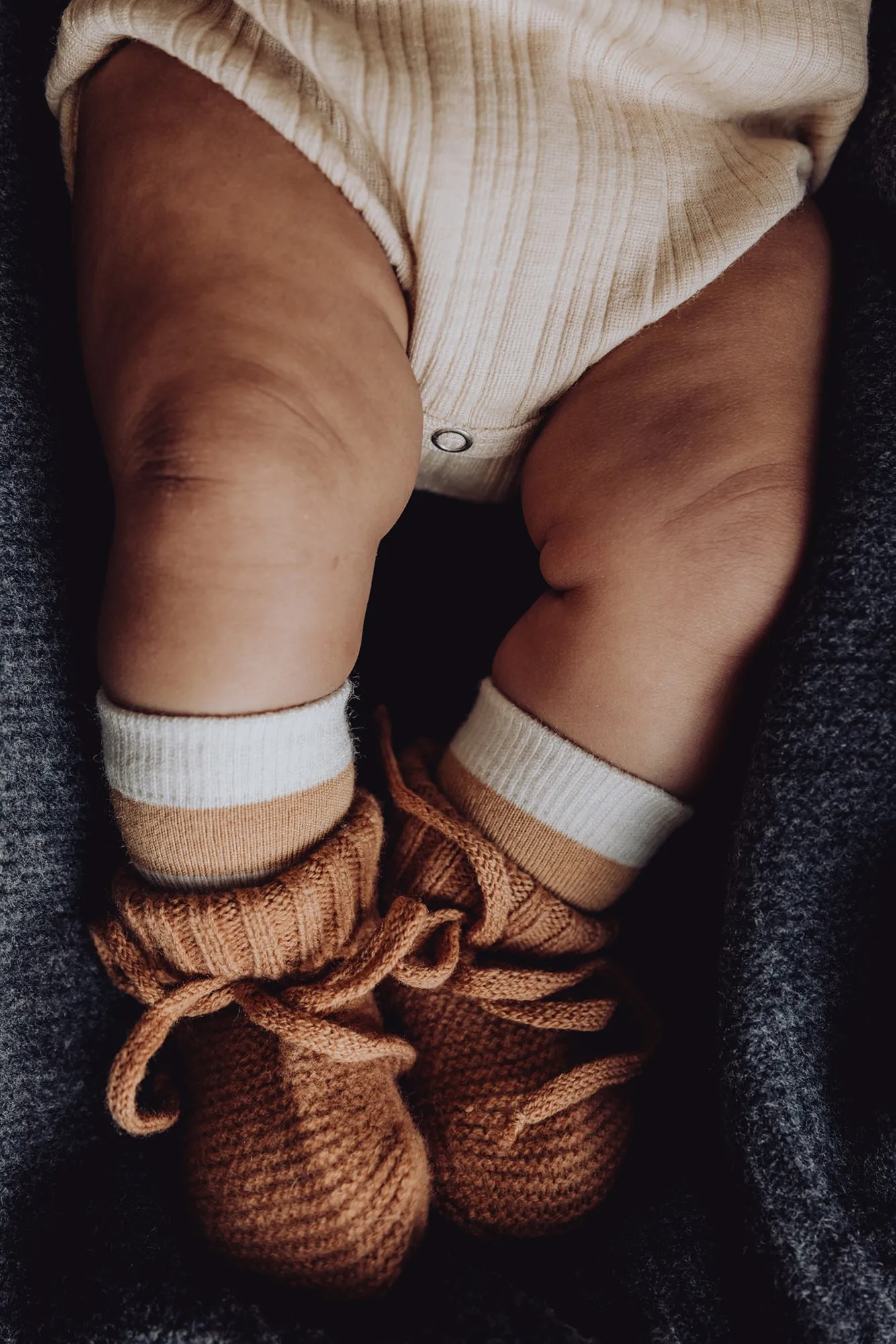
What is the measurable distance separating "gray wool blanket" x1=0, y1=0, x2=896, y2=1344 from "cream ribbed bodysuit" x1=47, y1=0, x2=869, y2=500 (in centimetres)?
11

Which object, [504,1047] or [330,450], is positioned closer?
[330,450]

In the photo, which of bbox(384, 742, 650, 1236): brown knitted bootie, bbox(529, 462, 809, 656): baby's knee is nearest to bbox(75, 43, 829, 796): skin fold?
bbox(529, 462, 809, 656): baby's knee

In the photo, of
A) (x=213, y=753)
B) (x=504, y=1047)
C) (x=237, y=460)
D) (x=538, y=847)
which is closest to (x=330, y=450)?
(x=237, y=460)

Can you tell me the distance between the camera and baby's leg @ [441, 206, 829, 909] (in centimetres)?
61

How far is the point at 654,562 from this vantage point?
2.01ft

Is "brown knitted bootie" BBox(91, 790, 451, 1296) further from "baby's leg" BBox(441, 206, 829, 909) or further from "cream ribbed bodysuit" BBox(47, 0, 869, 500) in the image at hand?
"cream ribbed bodysuit" BBox(47, 0, 869, 500)

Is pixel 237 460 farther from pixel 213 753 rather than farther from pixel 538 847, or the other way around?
pixel 538 847

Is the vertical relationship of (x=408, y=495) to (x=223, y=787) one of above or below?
above

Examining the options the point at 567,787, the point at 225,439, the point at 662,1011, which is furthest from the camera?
the point at 662,1011

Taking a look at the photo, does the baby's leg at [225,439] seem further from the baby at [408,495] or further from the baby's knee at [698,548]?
the baby's knee at [698,548]

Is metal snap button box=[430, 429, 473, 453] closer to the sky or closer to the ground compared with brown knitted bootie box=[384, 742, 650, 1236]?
closer to the sky

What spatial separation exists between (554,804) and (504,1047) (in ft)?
0.56

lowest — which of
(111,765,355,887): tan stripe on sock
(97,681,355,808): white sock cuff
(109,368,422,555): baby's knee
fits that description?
(111,765,355,887): tan stripe on sock

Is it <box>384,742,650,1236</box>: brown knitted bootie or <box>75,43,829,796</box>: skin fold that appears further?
<box>384,742,650,1236</box>: brown knitted bootie
